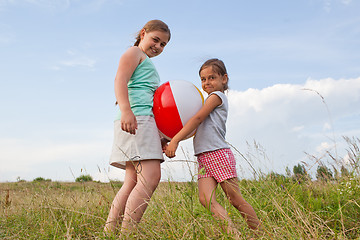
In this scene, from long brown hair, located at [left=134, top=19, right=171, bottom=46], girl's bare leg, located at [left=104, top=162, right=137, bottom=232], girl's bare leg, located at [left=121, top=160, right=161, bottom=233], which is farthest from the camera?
long brown hair, located at [left=134, top=19, right=171, bottom=46]

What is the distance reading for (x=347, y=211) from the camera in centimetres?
386

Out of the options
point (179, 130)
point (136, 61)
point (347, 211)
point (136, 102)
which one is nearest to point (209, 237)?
point (179, 130)

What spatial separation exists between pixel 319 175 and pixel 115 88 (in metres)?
4.39

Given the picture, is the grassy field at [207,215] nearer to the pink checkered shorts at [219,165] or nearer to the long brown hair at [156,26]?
the pink checkered shorts at [219,165]

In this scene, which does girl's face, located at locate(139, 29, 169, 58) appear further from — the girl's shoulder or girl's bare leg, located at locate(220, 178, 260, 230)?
girl's bare leg, located at locate(220, 178, 260, 230)

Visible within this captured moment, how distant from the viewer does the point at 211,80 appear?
3.27 metres

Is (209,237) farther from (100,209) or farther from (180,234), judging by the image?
(100,209)

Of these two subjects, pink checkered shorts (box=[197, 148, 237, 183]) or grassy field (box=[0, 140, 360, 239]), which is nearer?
grassy field (box=[0, 140, 360, 239])

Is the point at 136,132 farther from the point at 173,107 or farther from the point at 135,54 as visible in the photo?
→ the point at 135,54

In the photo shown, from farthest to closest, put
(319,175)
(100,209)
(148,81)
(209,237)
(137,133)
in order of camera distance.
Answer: (319,175) < (100,209) < (148,81) < (137,133) < (209,237)

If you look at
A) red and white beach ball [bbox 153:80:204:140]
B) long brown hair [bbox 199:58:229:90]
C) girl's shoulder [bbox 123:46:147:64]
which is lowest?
red and white beach ball [bbox 153:80:204:140]

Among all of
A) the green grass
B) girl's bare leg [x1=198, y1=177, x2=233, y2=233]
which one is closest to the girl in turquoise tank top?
the green grass

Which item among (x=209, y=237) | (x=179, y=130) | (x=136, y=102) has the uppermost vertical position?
(x=136, y=102)

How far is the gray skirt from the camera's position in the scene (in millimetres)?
2926
